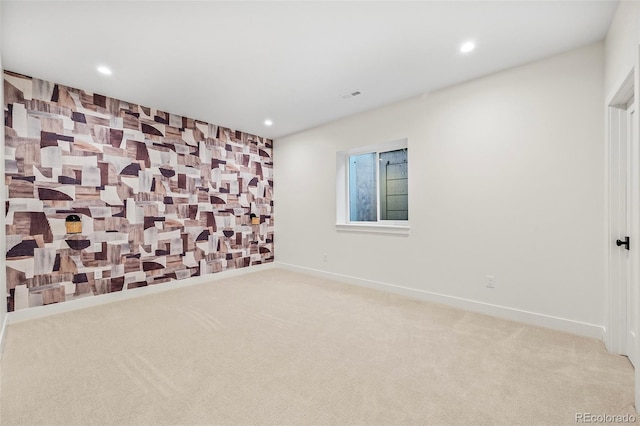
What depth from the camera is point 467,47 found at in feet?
8.13

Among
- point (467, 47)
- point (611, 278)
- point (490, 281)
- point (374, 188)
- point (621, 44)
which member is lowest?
point (490, 281)

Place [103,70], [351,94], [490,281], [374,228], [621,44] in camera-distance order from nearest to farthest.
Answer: [621,44], [103,70], [490,281], [351,94], [374,228]

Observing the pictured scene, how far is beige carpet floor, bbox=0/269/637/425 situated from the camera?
1.54m

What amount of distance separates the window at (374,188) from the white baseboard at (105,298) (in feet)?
7.38

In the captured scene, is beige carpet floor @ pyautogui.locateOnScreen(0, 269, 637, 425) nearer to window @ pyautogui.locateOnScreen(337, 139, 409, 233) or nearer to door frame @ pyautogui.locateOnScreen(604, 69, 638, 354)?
door frame @ pyautogui.locateOnScreen(604, 69, 638, 354)

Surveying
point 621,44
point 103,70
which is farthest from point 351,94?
point 103,70

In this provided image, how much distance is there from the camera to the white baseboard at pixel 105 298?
2.91 meters

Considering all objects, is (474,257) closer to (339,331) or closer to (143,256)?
(339,331)

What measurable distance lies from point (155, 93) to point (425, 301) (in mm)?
4228

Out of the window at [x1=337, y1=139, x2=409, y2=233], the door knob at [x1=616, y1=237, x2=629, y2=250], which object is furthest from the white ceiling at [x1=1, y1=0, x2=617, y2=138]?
the door knob at [x1=616, y1=237, x2=629, y2=250]

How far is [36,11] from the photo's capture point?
2.02 metres

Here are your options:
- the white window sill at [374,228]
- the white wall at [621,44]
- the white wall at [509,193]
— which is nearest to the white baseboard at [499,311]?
the white wall at [509,193]

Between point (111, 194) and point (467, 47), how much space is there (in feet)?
14.2

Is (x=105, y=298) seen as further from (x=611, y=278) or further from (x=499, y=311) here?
(x=611, y=278)
